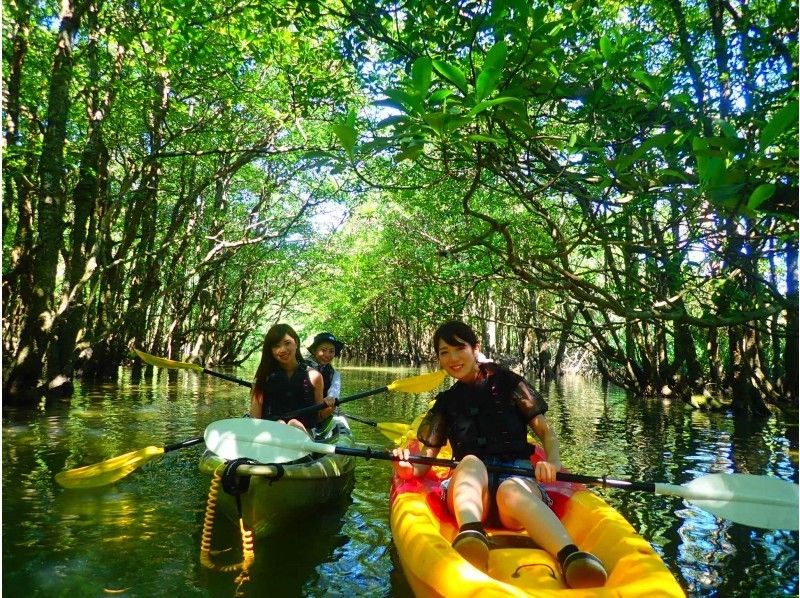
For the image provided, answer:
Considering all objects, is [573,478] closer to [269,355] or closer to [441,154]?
[269,355]

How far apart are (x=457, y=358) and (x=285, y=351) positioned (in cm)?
239

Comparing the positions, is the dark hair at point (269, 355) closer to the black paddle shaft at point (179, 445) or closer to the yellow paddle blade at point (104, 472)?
the black paddle shaft at point (179, 445)

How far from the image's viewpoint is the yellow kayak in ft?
8.45

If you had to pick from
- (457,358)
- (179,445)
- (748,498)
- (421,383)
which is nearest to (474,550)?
(457,358)

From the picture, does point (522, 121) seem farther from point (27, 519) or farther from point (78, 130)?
point (78, 130)

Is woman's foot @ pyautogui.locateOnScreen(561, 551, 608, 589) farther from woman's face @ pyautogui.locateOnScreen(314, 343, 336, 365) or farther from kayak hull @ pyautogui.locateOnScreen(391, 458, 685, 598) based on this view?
woman's face @ pyautogui.locateOnScreen(314, 343, 336, 365)

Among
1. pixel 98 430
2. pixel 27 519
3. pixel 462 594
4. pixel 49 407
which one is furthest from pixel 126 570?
pixel 49 407

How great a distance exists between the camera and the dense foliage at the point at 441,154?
10.9 ft

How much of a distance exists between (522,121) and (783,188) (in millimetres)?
1761

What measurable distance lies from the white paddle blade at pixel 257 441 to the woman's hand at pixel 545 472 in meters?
1.59

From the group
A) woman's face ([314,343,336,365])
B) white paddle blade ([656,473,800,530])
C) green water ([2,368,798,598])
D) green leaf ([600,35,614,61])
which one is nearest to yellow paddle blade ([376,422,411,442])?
green water ([2,368,798,598])

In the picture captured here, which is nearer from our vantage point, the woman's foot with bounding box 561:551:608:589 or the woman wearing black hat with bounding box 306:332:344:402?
the woman's foot with bounding box 561:551:608:589

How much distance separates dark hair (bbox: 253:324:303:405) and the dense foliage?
1.93 metres

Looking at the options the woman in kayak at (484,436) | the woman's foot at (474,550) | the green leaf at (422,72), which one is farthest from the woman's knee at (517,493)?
the green leaf at (422,72)
